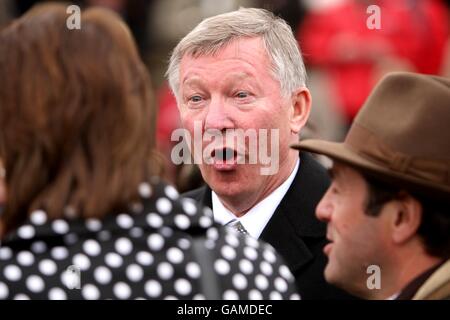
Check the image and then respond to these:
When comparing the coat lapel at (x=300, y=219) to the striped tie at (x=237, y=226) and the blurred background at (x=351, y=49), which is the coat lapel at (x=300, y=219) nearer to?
the striped tie at (x=237, y=226)

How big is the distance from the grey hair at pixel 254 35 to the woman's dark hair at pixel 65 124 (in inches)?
63.6

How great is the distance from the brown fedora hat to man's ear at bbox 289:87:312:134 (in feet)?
3.57

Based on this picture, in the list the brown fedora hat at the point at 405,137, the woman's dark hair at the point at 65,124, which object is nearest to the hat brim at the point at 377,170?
the brown fedora hat at the point at 405,137

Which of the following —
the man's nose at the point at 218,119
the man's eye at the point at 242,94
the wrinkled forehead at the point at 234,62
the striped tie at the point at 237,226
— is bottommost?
the striped tie at the point at 237,226

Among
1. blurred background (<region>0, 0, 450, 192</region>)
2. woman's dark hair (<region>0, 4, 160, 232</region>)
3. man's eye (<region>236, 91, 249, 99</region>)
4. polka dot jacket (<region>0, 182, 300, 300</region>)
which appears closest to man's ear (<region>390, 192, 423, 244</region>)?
polka dot jacket (<region>0, 182, 300, 300</region>)

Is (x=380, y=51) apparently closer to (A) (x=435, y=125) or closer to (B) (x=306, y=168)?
(B) (x=306, y=168)

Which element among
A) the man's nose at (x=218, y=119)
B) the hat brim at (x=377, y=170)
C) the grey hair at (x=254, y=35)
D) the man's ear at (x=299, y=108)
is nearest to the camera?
the hat brim at (x=377, y=170)

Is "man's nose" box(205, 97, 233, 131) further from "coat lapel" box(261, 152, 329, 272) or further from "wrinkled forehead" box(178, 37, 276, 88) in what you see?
"coat lapel" box(261, 152, 329, 272)

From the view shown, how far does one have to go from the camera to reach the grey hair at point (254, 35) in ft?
15.8

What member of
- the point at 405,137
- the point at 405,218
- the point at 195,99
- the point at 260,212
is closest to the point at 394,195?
the point at 405,218

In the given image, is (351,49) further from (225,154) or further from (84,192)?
(84,192)

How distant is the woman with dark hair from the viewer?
3.09m
